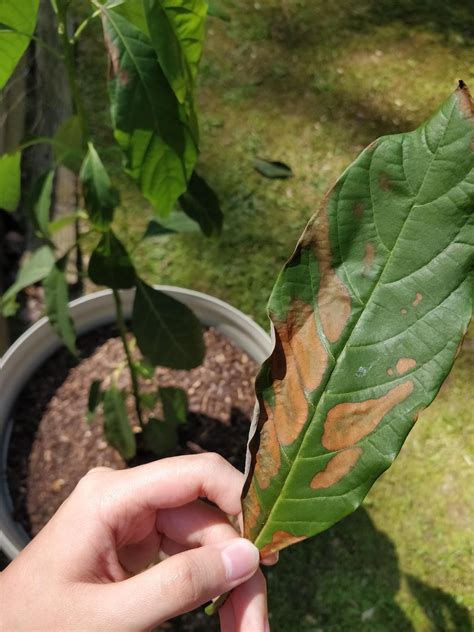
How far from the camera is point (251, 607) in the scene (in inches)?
36.8

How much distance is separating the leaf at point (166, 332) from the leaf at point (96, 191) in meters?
0.25

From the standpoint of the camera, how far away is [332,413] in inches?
25.4

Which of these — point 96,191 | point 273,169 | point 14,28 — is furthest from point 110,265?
point 273,169

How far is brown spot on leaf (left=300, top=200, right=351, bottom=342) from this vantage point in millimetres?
591

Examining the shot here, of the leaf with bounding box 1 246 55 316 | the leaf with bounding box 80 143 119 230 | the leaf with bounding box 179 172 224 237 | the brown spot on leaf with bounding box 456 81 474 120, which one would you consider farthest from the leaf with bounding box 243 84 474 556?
the leaf with bounding box 1 246 55 316

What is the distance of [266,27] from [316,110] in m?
0.46

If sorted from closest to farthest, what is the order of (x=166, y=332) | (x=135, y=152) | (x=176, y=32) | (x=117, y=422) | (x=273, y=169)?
(x=176, y=32) < (x=135, y=152) < (x=166, y=332) < (x=117, y=422) < (x=273, y=169)

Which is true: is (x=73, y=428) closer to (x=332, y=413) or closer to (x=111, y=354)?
(x=111, y=354)

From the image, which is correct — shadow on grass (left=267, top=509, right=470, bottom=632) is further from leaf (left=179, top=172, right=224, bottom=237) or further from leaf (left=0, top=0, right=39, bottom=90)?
leaf (left=0, top=0, right=39, bottom=90)

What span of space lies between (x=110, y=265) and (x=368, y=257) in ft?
1.97

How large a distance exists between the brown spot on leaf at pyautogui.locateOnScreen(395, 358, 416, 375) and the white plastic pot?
82cm

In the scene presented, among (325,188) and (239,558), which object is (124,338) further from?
(325,188)

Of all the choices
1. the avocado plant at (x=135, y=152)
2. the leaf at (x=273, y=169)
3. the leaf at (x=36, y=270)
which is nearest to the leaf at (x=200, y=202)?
the avocado plant at (x=135, y=152)

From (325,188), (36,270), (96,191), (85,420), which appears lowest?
(325,188)
